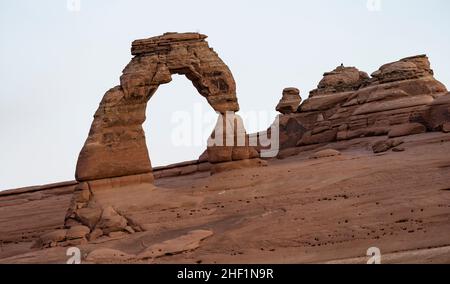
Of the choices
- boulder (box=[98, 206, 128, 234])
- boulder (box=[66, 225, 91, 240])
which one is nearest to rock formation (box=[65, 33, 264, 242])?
boulder (box=[98, 206, 128, 234])

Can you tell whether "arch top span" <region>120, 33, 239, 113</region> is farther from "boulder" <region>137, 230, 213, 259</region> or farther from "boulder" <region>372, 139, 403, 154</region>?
"boulder" <region>137, 230, 213, 259</region>

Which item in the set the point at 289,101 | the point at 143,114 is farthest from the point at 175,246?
the point at 289,101

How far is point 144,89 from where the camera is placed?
36312mm

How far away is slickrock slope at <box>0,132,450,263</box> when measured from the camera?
25.7 m

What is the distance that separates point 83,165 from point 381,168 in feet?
39.2

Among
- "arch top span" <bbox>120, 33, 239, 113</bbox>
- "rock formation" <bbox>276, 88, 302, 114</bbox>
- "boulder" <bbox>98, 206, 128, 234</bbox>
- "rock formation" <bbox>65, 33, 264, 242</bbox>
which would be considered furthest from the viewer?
"rock formation" <bbox>276, 88, 302, 114</bbox>

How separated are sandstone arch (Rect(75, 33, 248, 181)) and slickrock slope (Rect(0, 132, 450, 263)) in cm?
167

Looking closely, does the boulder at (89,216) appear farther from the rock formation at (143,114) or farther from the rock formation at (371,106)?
the rock formation at (371,106)

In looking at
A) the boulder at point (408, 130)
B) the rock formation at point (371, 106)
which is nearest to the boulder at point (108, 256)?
A: the boulder at point (408, 130)

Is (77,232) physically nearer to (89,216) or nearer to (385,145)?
(89,216)

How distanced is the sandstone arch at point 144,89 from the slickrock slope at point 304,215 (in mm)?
1670

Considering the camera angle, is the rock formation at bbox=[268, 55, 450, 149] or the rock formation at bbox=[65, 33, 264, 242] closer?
the rock formation at bbox=[65, 33, 264, 242]

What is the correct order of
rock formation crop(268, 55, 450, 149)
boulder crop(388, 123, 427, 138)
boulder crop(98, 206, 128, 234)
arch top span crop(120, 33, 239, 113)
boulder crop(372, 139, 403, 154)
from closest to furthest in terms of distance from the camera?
boulder crop(98, 206, 128, 234), arch top span crop(120, 33, 239, 113), boulder crop(372, 139, 403, 154), boulder crop(388, 123, 427, 138), rock formation crop(268, 55, 450, 149)

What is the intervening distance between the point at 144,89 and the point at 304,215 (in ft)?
34.6
